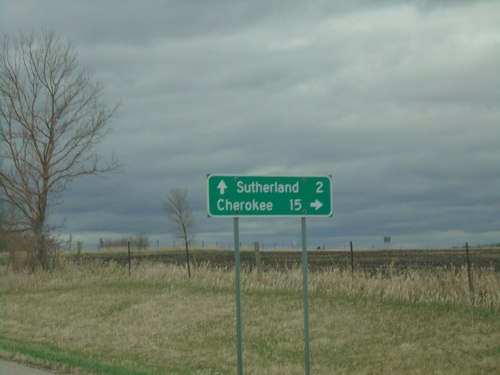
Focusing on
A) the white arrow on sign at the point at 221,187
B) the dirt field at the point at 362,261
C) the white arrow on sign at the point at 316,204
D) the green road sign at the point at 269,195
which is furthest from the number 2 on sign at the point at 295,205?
the dirt field at the point at 362,261

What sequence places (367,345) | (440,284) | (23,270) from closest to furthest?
(367,345) → (440,284) → (23,270)

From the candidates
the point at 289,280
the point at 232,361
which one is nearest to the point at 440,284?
the point at 289,280

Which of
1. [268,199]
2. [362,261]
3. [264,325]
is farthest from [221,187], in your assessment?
[362,261]

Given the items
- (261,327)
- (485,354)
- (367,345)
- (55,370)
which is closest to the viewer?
(55,370)

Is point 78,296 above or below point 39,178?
below

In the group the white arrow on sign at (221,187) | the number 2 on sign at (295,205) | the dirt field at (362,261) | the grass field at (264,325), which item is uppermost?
the white arrow on sign at (221,187)

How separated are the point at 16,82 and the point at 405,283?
83.3 ft

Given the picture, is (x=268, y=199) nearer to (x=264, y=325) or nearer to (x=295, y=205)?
(x=295, y=205)

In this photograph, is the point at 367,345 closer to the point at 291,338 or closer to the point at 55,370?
the point at 291,338

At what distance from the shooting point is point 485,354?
15508mm

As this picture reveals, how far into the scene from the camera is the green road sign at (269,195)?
33.2 ft

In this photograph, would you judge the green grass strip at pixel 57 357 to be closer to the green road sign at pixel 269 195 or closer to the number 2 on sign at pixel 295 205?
the green road sign at pixel 269 195

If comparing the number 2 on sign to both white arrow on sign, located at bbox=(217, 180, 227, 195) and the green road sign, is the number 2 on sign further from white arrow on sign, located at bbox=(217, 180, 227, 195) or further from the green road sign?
white arrow on sign, located at bbox=(217, 180, 227, 195)

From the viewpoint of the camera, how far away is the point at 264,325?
64.3ft
